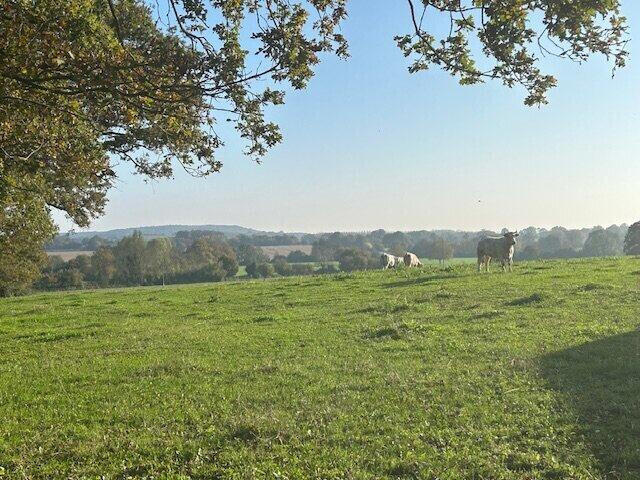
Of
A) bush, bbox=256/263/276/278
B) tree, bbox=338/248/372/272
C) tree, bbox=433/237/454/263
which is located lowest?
bush, bbox=256/263/276/278

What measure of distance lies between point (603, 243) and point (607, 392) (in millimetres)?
88584

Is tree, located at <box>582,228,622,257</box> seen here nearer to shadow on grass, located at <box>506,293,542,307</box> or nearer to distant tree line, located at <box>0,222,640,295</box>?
distant tree line, located at <box>0,222,640,295</box>

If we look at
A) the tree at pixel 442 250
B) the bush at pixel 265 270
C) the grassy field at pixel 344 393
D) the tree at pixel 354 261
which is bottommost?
the bush at pixel 265 270

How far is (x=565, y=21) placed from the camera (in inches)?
278

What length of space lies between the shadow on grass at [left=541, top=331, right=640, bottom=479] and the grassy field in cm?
4

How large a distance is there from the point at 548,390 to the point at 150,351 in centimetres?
1004

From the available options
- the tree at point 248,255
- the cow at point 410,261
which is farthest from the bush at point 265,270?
the cow at point 410,261

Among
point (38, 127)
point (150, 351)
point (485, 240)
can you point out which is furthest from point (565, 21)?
point (485, 240)

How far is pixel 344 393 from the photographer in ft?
32.9

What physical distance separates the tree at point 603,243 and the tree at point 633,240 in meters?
18.4

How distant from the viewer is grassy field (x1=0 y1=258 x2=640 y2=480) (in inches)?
281

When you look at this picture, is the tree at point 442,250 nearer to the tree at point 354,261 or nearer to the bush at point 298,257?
the tree at point 354,261

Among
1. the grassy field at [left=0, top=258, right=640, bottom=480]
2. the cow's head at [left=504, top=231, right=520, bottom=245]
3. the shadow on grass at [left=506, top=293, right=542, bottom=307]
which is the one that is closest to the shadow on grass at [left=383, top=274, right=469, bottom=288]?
the cow's head at [left=504, top=231, right=520, bottom=245]

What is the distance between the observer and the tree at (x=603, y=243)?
283ft
